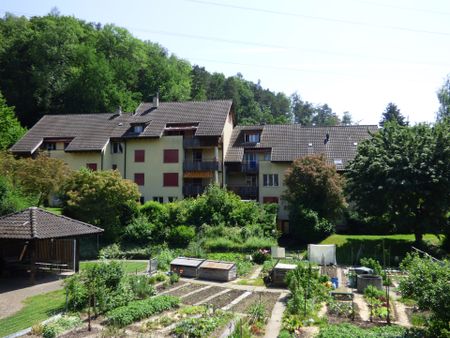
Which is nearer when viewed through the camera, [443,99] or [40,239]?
[40,239]

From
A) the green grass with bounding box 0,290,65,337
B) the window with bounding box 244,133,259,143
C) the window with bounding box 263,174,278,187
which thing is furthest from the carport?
the window with bounding box 244,133,259,143

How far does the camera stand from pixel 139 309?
16031 millimetres

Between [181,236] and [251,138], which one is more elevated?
[251,138]

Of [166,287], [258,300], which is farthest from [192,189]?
[258,300]

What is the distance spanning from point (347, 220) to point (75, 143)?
2826 cm

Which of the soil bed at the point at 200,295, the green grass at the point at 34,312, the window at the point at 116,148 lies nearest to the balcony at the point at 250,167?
the window at the point at 116,148

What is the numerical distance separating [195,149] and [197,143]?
1143 millimetres

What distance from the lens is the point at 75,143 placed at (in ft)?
152

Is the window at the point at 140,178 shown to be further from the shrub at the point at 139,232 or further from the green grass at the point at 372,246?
the green grass at the point at 372,246

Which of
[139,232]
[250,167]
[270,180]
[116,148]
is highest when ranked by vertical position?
[116,148]

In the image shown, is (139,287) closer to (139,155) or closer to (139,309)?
(139,309)

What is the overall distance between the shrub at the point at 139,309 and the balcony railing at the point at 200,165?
2524cm

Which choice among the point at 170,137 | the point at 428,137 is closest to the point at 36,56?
the point at 170,137

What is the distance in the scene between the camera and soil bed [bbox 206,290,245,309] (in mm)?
17977
